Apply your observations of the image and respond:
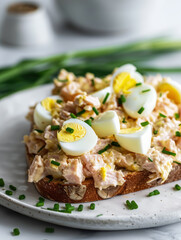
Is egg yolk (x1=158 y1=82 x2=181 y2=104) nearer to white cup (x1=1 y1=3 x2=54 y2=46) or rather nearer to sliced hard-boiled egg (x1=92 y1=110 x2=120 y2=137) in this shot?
sliced hard-boiled egg (x1=92 y1=110 x2=120 y2=137)

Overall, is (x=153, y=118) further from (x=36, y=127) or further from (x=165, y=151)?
(x=36, y=127)

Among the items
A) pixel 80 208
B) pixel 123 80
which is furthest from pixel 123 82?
pixel 80 208

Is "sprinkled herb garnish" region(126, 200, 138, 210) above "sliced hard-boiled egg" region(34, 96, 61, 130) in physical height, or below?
below

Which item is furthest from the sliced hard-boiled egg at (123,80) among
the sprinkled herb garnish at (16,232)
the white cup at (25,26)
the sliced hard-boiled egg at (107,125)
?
the white cup at (25,26)

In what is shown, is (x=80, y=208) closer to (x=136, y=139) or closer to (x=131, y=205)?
(x=131, y=205)

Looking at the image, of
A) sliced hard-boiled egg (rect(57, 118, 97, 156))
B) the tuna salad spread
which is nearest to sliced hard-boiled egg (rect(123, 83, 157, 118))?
the tuna salad spread

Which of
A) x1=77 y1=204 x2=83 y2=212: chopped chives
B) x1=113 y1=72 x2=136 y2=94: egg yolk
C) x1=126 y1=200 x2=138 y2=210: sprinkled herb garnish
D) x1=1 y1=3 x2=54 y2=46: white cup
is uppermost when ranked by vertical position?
x1=113 y1=72 x2=136 y2=94: egg yolk

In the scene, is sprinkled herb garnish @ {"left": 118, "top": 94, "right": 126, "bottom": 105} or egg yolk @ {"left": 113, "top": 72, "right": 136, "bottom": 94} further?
egg yolk @ {"left": 113, "top": 72, "right": 136, "bottom": 94}

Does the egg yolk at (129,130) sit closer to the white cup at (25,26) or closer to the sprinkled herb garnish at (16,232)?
the sprinkled herb garnish at (16,232)
